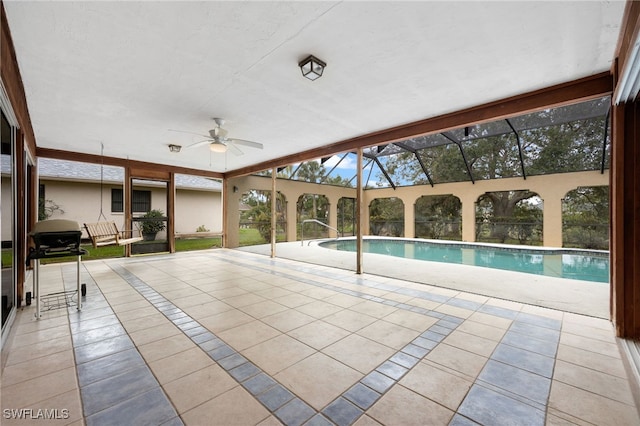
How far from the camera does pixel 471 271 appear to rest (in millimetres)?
5051

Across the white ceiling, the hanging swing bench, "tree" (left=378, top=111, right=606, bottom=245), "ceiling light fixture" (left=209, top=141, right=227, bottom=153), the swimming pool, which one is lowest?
the swimming pool

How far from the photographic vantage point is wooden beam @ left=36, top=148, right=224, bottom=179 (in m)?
5.74

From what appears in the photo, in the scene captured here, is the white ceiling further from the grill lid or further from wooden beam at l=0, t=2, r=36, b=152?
the grill lid

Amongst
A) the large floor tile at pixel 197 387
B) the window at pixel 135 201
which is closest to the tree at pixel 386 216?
the window at pixel 135 201

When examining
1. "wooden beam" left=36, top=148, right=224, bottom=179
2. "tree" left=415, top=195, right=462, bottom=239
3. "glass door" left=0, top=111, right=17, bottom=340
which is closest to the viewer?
"glass door" left=0, top=111, right=17, bottom=340

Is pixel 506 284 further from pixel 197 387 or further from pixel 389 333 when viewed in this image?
pixel 197 387

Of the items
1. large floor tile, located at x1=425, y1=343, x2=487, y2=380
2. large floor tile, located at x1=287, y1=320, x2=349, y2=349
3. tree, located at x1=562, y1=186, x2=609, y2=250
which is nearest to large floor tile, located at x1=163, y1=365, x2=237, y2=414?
large floor tile, located at x1=287, y1=320, x2=349, y2=349

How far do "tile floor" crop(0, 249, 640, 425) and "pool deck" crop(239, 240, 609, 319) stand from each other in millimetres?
373

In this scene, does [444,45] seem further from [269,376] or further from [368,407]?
[269,376]

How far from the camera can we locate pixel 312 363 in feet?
6.44

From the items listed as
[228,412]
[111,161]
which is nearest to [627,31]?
[228,412]

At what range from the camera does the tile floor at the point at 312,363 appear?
1.48 m

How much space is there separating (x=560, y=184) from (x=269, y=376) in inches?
416

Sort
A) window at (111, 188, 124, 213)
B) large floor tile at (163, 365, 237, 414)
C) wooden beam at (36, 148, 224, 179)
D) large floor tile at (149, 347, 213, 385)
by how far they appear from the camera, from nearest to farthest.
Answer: large floor tile at (163, 365, 237, 414) → large floor tile at (149, 347, 213, 385) → wooden beam at (36, 148, 224, 179) → window at (111, 188, 124, 213)
